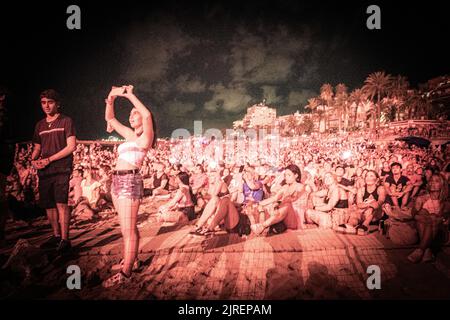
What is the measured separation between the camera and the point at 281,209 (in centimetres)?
455

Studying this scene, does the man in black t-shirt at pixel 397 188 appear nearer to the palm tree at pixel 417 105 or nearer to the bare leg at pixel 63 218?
the palm tree at pixel 417 105

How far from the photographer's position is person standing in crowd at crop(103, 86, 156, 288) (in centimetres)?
326

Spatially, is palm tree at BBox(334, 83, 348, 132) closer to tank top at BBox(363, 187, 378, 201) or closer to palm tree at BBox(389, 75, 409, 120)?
palm tree at BBox(389, 75, 409, 120)

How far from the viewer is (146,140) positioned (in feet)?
11.0

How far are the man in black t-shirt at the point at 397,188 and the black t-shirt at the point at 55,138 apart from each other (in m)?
6.38

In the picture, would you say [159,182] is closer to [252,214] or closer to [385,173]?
[252,214]

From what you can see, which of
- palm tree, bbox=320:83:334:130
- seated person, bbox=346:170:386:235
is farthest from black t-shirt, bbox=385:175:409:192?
palm tree, bbox=320:83:334:130

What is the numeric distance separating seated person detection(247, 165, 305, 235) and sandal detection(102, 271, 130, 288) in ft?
7.76

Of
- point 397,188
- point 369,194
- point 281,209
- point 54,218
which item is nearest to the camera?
point 54,218

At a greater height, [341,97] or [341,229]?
[341,97]

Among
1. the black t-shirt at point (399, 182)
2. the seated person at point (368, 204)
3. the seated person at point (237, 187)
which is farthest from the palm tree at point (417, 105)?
the seated person at point (237, 187)

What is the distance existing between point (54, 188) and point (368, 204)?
5878 millimetres

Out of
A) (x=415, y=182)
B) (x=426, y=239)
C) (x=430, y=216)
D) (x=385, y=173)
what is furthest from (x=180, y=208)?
(x=415, y=182)

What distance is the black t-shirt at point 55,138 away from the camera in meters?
3.84
